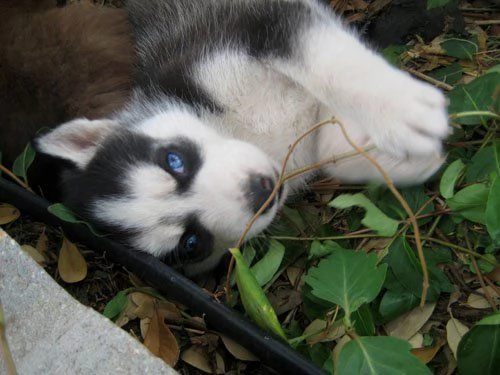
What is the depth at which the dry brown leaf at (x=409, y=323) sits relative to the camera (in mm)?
2219

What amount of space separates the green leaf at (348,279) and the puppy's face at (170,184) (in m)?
0.36

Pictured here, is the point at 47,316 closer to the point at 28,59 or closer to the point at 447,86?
the point at 28,59

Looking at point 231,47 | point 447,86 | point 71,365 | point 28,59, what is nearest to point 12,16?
point 28,59

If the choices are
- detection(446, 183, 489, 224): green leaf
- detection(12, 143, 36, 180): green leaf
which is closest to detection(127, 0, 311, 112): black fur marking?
detection(12, 143, 36, 180): green leaf

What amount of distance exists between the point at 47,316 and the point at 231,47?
1.34 m

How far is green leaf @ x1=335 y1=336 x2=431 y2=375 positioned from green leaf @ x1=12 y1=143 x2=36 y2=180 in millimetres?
1610

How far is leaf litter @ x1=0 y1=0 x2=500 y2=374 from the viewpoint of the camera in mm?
2004

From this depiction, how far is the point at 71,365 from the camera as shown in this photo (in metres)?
1.95

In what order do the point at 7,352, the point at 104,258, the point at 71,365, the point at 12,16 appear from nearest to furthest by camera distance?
the point at 7,352, the point at 71,365, the point at 104,258, the point at 12,16

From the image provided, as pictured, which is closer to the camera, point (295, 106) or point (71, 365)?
point (71, 365)

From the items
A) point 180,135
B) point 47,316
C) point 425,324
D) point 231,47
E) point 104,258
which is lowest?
point 104,258

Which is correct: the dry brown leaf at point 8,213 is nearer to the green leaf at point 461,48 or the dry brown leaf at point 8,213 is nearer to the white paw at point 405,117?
the white paw at point 405,117

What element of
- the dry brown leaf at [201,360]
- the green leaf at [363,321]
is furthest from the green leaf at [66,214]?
the green leaf at [363,321]

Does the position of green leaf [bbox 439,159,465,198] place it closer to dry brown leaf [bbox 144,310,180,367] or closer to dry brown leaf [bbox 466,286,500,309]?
dry brown leaf [bbox 466,286,500,309]
